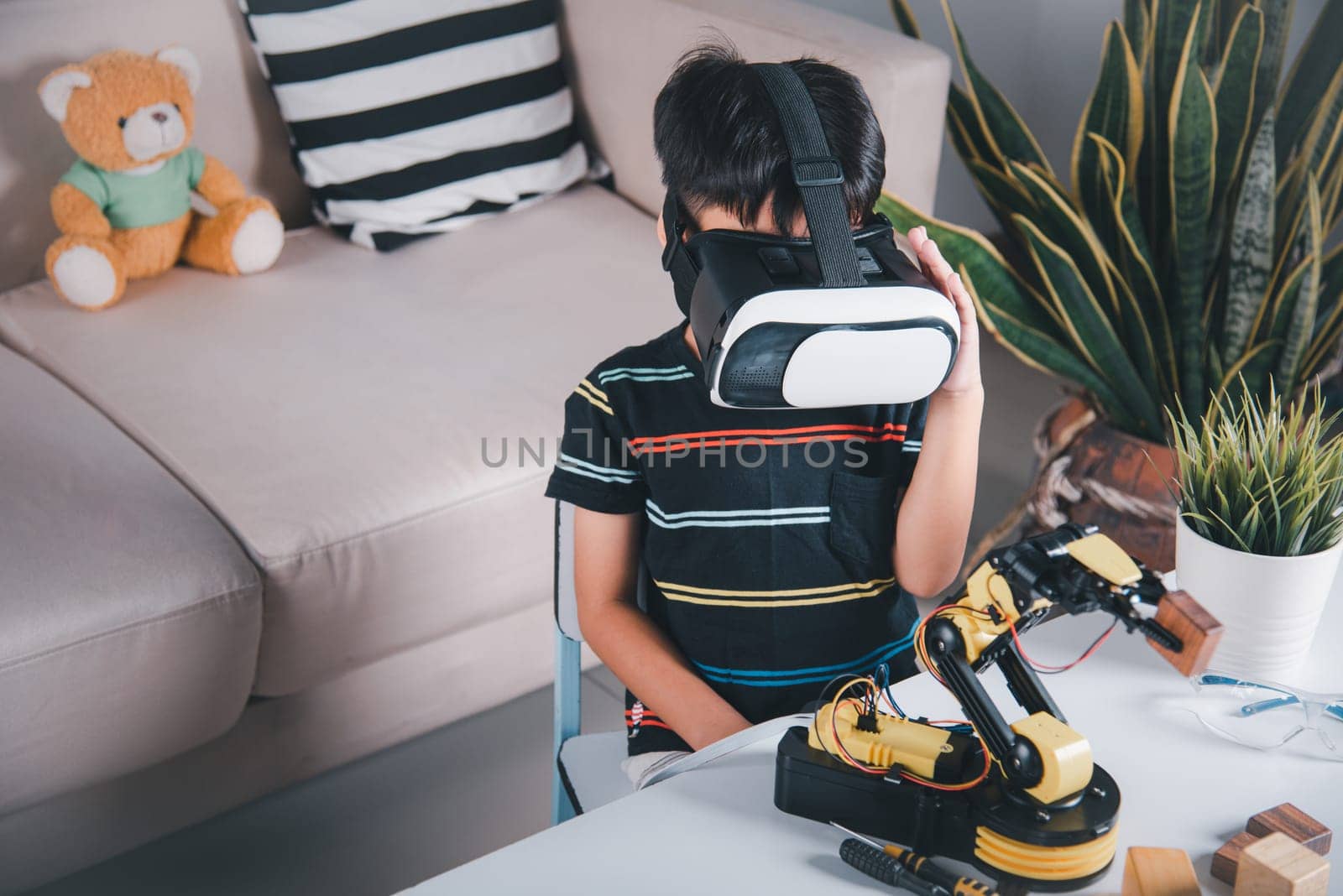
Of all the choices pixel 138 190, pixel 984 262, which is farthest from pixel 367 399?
pixel 984 262

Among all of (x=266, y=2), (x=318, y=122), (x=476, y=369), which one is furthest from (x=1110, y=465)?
(x=266, y=2)

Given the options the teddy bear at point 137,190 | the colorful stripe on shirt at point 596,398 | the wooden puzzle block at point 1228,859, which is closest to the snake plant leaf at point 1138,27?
the colorful stripe on shirt at point 596,398

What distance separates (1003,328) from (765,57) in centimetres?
50

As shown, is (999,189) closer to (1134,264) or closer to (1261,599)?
(1134,264)

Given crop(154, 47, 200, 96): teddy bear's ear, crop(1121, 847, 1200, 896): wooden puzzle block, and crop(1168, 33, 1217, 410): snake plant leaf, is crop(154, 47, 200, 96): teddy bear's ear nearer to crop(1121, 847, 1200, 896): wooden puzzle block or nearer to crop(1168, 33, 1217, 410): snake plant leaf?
crop(1168, 33, 1217, 410): snake plant leaf

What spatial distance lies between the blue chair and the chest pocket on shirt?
18 centimetres

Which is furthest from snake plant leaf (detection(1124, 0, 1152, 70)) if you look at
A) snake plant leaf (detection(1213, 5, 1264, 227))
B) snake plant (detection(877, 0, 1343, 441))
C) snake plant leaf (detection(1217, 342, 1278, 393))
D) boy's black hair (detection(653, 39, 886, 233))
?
boy's black hair (detection(653, 39, 886, 233))

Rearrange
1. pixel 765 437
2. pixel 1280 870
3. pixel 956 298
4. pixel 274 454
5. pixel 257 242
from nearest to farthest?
pixel 1280 870 → pixel 956 298 → pixel 765 437 → pixel 274 454 → pixel 257 242

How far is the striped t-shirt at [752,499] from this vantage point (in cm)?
99

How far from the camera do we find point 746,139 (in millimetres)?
861

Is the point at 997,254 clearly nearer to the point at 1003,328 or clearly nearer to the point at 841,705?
the point at 1003,328

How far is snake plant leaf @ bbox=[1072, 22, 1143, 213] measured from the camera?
1.72 metres

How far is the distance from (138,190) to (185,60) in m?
0.19

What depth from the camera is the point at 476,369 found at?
62.1 inches
